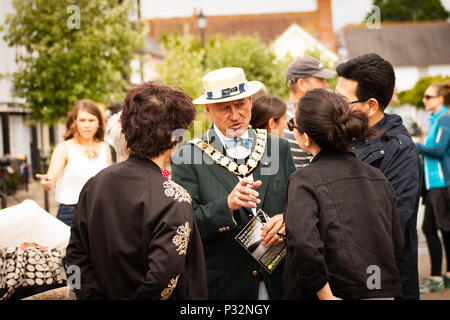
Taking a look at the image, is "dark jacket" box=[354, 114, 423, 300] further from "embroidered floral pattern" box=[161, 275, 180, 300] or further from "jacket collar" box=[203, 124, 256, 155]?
"embroidered floral pattern" box=[161, 275, 180, 300]

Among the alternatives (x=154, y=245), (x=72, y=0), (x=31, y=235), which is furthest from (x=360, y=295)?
(x=72, y=0)

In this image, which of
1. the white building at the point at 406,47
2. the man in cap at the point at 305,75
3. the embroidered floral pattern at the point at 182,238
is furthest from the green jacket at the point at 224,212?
the white building at the point at 406,47

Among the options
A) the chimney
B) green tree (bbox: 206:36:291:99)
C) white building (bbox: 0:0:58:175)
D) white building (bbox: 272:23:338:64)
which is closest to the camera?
→ white building (bbox: 0:0:58:175)

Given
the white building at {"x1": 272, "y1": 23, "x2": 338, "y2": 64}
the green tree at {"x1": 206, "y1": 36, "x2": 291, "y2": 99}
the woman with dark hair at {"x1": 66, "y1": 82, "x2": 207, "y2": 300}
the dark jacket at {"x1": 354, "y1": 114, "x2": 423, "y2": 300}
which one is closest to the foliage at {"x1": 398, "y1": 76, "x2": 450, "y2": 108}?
the white building at {"x1": 272, "y1": 23, "x2": 338, "y2": 64}

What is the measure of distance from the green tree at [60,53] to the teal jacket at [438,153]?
1080cm

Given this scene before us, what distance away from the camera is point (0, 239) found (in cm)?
328

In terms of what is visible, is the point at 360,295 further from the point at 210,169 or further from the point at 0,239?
the point at 0,239

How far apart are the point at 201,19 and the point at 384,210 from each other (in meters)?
17.5

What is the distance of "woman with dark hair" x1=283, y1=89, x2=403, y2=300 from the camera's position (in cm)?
218

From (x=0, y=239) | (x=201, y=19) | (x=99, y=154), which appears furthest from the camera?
(x=201, y=19)

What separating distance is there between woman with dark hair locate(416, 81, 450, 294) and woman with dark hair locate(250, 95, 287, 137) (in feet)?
6.62

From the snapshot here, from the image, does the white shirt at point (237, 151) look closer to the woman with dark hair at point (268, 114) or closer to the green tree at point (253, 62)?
the woman with dark hair at point (268, 114)

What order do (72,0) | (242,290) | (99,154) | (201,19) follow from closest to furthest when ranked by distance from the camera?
(242,290) → (99,154) → (72,0) → (201,19)

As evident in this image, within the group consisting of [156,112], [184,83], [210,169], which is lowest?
[210,169]
